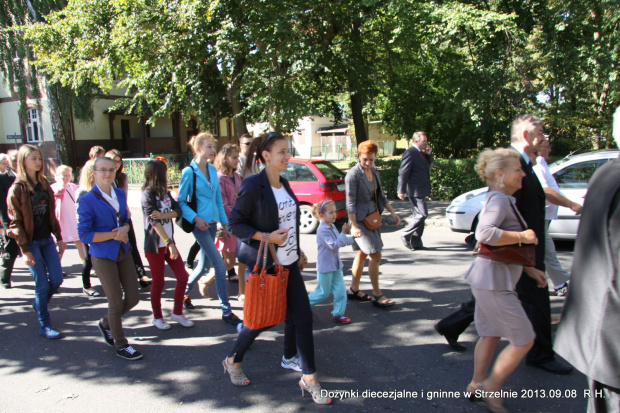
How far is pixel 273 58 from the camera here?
43.0 feet

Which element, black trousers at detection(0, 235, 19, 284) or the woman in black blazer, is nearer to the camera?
the woman in black blazer

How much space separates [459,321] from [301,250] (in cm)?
150

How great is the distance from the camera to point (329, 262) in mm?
4438

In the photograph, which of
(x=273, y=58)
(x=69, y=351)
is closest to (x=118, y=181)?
(x=69, y=351)

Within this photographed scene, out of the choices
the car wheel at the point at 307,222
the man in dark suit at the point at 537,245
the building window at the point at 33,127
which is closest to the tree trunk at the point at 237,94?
the car wheel at the point at 307,222

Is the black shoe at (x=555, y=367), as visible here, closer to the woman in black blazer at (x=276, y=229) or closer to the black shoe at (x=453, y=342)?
the black shoe at (x=453, y=342)

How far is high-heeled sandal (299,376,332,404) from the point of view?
128 inches

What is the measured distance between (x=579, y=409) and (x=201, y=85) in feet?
49.9

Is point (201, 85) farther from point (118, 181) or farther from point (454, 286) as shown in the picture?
point (454, 286)

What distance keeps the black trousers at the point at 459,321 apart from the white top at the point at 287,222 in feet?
4.92

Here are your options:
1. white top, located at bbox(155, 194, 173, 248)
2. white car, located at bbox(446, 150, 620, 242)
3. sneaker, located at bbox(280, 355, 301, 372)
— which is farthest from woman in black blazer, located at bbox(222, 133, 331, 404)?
white car, located at bbox(446, 150, 620, 242)

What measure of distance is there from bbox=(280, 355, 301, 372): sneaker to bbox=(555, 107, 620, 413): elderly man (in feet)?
7.22

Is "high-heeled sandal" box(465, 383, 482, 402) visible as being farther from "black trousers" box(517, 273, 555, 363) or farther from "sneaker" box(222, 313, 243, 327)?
"sneaker" box(222, 313, 243, 327)

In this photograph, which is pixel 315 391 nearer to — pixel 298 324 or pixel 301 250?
pixel 298 324
